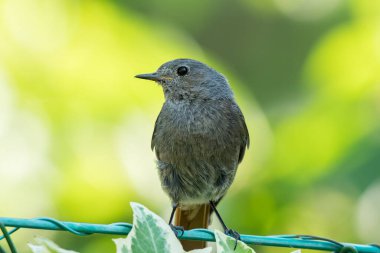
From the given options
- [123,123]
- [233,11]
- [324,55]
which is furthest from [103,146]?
[233,11]

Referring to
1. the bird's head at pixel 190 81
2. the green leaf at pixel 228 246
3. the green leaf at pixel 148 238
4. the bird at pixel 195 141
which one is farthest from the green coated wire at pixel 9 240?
the bird's head at pixel 190 81

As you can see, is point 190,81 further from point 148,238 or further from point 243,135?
point 148,238

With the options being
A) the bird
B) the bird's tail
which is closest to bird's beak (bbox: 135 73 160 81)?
the bird

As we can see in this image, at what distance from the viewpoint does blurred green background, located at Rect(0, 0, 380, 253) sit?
371 centimetres

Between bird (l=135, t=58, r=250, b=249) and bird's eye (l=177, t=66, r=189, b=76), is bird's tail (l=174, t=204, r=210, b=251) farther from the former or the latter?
bird's eye (l=177, t=66, r=189, b=76)

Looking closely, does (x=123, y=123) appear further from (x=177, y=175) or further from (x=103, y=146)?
(x=177, y=175)

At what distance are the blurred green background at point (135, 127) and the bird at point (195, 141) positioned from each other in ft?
0.25

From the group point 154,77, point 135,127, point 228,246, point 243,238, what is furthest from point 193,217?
point 228,246

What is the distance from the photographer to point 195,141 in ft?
13.2

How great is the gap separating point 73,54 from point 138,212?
2.15m

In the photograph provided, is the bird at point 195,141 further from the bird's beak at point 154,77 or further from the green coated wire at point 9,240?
the green coated wire at point 9,240

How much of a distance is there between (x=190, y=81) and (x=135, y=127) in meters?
0.64

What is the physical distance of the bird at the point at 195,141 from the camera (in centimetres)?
402

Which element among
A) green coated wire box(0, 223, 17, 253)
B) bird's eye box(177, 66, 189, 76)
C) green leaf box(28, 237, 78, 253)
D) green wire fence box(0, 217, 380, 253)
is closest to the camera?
green leaf box(28, 237, 78, 253)
